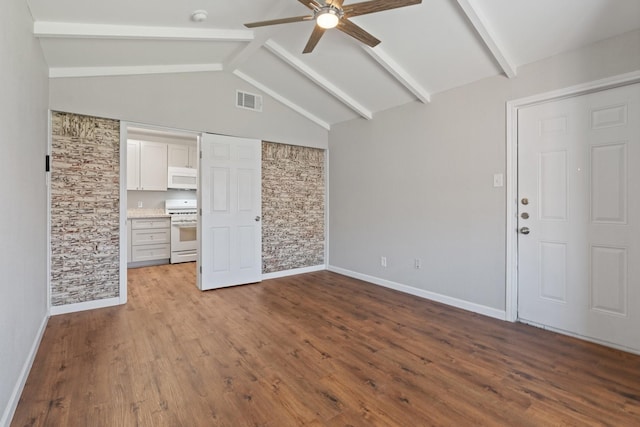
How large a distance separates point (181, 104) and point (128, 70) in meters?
0.62

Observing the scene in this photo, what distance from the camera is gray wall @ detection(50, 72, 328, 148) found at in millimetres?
3232

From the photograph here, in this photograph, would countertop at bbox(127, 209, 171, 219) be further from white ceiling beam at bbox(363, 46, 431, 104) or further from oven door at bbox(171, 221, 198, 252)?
white ceiling beam at bbox(363, 46, 431, 104)

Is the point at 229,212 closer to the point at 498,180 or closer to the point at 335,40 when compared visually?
the point at 335,40

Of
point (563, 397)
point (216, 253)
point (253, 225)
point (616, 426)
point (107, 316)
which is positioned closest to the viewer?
point (616, 426)

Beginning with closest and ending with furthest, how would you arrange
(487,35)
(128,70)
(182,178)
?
(487,35), (128,70), (182,178)

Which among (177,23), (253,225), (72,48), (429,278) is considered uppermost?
(177,23)

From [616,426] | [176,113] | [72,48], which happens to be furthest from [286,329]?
[72,48]

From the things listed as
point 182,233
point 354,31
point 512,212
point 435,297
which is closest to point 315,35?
point 354,31

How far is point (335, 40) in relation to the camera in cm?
318

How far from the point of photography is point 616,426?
1629mm

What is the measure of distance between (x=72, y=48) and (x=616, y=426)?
4.87 meters

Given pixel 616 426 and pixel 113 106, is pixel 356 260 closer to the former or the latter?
pixel 616 426

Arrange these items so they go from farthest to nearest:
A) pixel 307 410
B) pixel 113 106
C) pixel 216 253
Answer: pixel 216 253 → pixel 113 106 → pixel 307 410

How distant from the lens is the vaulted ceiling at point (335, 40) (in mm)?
2406
